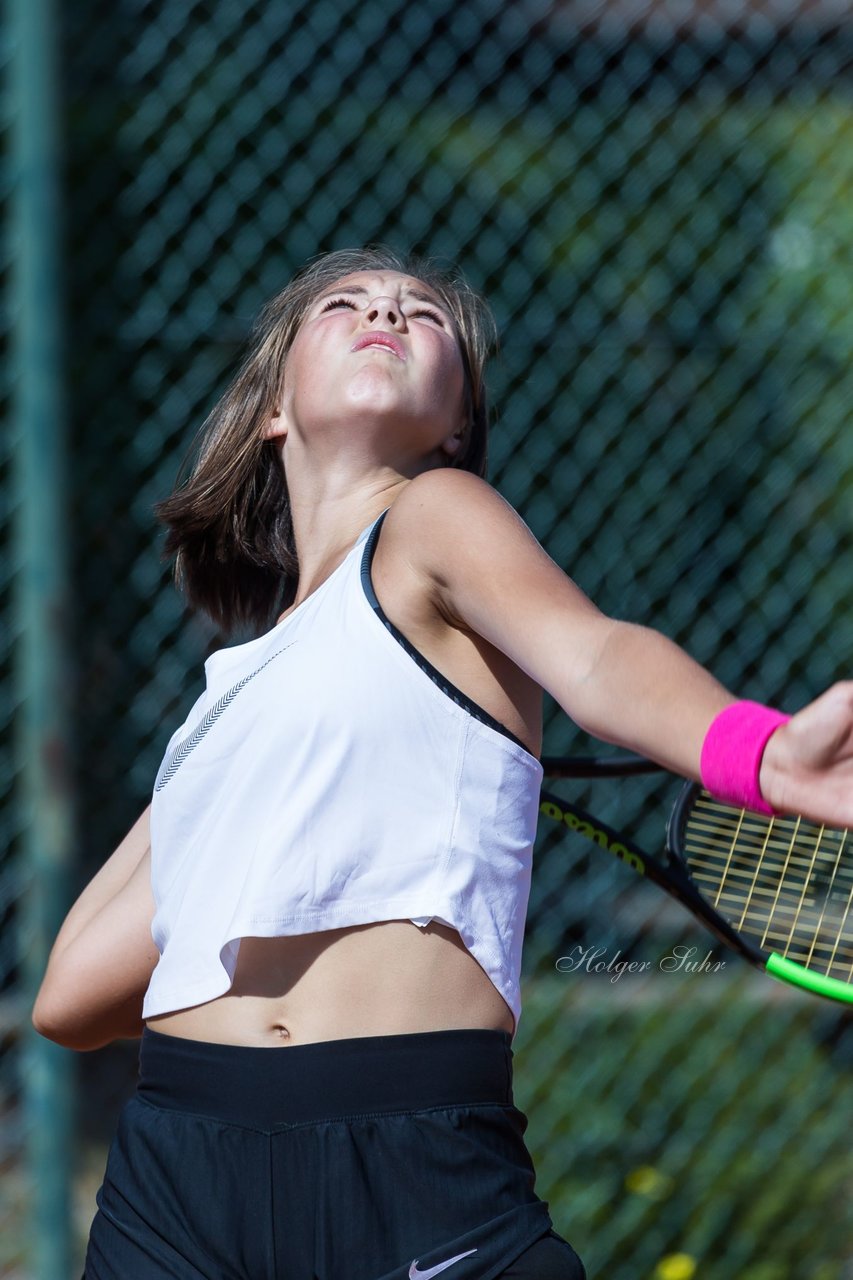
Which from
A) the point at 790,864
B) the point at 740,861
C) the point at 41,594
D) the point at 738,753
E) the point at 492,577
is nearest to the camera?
the point at 738,753

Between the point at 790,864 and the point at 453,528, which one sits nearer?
the point at 453,528

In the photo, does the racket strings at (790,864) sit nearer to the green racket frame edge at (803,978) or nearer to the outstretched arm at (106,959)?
the green racket frame edge at (803,978)

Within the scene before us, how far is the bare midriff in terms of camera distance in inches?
57.1

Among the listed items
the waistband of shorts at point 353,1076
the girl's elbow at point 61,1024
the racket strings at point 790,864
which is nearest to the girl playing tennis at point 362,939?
the waistband of shorts at point 353,1076

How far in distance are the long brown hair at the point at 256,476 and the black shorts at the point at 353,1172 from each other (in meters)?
0.82

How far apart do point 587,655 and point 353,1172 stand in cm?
53

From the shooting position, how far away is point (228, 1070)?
1.50 m

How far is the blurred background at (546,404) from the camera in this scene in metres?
3.09

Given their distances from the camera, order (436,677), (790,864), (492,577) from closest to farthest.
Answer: (492,577) → (436,677) → (790,864)

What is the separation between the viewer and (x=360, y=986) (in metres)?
1.46

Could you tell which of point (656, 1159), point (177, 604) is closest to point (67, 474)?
point (177, 604)

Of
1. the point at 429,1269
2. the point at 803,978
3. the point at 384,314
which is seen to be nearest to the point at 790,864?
the point at 803,978

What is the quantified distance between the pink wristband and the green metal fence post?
6.81 feet

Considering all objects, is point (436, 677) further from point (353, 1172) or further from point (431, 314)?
point (431, 314)
